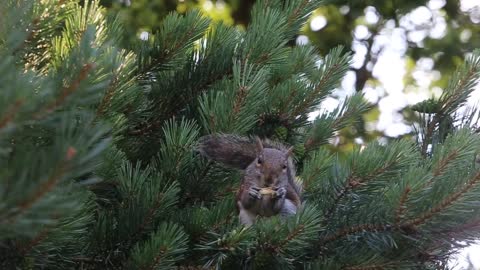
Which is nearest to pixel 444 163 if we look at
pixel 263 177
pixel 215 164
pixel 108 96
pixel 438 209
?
pixel 438 209

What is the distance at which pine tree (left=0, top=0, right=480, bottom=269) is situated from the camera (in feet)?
2.76

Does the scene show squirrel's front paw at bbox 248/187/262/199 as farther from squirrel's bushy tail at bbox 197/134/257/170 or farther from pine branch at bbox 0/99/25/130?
pine branch at bbox 0/99/25/130

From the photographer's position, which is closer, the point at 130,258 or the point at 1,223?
the point at 1,223

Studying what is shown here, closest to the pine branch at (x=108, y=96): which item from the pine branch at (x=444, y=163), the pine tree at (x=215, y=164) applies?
the pine tree at (x=215, y=164)

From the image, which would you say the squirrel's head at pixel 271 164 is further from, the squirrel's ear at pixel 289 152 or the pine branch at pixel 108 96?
the pine branch at pixel 108 96

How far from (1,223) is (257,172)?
3.36 ft

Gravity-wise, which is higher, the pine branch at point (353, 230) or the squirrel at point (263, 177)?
the squirrel at point (263, 177)

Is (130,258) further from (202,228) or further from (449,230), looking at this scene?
(449,230)

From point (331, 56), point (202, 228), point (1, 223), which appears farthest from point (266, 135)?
point (1, 223)

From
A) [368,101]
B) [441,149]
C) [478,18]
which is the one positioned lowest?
[441,149]

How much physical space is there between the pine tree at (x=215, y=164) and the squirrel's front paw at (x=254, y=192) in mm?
115

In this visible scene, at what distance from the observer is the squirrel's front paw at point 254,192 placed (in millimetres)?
1352

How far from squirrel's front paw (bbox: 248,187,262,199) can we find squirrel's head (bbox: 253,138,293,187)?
54mm

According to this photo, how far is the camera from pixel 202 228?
969 mm
